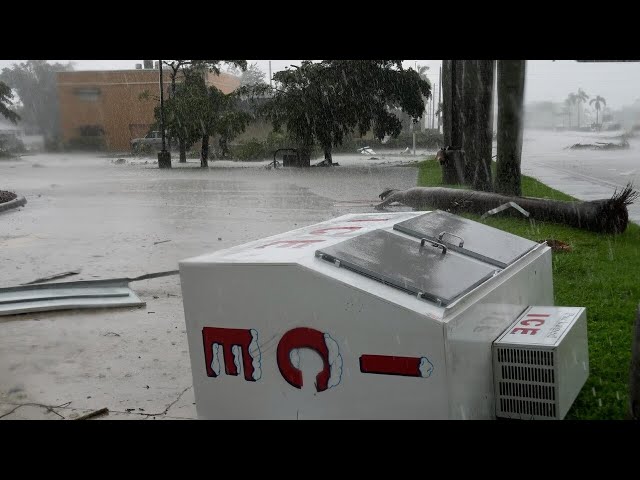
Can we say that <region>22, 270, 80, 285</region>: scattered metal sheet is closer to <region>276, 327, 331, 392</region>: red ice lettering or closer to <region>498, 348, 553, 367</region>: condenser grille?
<region>276, 327, 331, 392</region>: red ice lettering

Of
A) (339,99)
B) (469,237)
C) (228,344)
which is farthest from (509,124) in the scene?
(228,344)

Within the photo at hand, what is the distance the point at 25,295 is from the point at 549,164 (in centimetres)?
2127

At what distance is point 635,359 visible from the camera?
305 centimetres

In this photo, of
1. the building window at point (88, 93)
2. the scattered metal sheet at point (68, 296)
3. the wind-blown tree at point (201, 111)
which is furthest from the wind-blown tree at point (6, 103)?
the scattered metal sheet at point (68, 296)

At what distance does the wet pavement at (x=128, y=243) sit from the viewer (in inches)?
178

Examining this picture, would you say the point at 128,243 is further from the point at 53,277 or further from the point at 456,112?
the point at 456,112

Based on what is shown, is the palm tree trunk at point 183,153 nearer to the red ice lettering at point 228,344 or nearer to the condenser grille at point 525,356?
the red ice lettering at point 228,344

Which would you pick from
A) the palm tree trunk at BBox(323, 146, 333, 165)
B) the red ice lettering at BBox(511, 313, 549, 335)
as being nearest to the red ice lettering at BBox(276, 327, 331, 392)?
the red ice lettering at BBox(511, 313, 549, 335)

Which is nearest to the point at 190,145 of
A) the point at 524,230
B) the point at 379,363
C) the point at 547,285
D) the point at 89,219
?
the point at 89,219

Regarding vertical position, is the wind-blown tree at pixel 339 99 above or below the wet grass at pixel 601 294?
above

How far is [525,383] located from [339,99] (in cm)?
1568

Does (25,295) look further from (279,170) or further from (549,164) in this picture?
(549,164)

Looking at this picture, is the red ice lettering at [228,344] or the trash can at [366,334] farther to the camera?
the red ice lettering at [228,344]

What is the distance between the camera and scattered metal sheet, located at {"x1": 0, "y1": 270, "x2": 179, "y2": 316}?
249 inches
